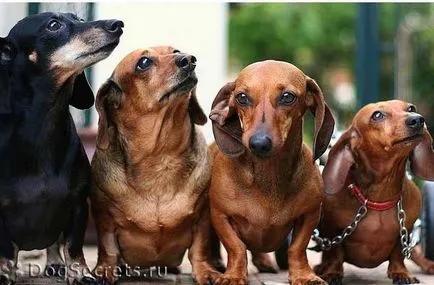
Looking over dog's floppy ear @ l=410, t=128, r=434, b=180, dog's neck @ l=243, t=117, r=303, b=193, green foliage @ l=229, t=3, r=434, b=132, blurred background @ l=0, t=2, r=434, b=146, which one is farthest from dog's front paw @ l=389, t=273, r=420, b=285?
green foliage @ l=229, t=3, r=434, b=132

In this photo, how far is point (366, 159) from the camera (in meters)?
3.53

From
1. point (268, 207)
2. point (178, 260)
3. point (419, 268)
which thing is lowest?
point (419, 268)

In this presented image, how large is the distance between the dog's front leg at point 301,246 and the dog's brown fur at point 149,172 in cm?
30

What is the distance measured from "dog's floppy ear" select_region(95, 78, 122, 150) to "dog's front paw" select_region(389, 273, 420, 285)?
116 centimetres

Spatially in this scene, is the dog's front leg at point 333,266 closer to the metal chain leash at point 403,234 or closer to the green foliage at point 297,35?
the metal chain leash at point 403,234

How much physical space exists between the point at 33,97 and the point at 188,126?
0.59 m

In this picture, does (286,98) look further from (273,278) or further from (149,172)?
(273,278)

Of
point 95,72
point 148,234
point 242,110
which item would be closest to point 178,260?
point 148,234

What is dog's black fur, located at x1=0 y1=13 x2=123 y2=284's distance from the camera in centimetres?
323

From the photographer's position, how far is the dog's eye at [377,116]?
3.45 m

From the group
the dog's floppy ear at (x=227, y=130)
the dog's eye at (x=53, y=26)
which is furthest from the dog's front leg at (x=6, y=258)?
the dog's floppy ear at (x=227, y=130)

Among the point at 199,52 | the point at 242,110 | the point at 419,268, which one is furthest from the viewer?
the point at 199,52

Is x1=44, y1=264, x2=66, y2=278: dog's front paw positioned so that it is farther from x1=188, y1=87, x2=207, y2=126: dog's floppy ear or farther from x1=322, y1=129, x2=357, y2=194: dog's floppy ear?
x1=322, y1=129, x2=357, y2=194: dog's floppy ear

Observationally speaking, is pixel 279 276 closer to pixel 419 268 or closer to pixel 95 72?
pixel 419 268
